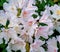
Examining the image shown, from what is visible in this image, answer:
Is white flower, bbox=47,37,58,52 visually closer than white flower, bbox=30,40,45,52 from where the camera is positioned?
No

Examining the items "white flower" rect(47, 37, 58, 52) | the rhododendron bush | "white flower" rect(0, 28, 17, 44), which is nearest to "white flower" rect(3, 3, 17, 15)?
the rhododendron bush

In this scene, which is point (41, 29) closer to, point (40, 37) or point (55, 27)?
point (40, 37)

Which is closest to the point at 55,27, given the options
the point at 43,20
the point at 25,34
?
the point at 43,20

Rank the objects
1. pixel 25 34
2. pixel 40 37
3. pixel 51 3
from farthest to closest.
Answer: pixel 51 3 < pixel 40 37 < pixel 25 34

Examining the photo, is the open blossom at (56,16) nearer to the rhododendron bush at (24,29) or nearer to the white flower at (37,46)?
the rhododendron bush at (24,29)

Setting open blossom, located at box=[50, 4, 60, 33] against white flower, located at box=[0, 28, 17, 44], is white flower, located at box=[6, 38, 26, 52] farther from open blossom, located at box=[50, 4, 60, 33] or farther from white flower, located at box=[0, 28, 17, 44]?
open blossom, located at box=[50, 4, 60, 33]

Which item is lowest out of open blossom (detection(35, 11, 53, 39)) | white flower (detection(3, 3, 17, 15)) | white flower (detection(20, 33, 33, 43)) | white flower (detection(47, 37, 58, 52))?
white flower (detection(47, 37, 58, 52))

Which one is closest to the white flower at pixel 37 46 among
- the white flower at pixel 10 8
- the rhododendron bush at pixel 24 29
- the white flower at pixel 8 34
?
the rhododendron bush at pixel 24 29

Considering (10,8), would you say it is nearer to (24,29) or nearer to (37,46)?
(24,29)
